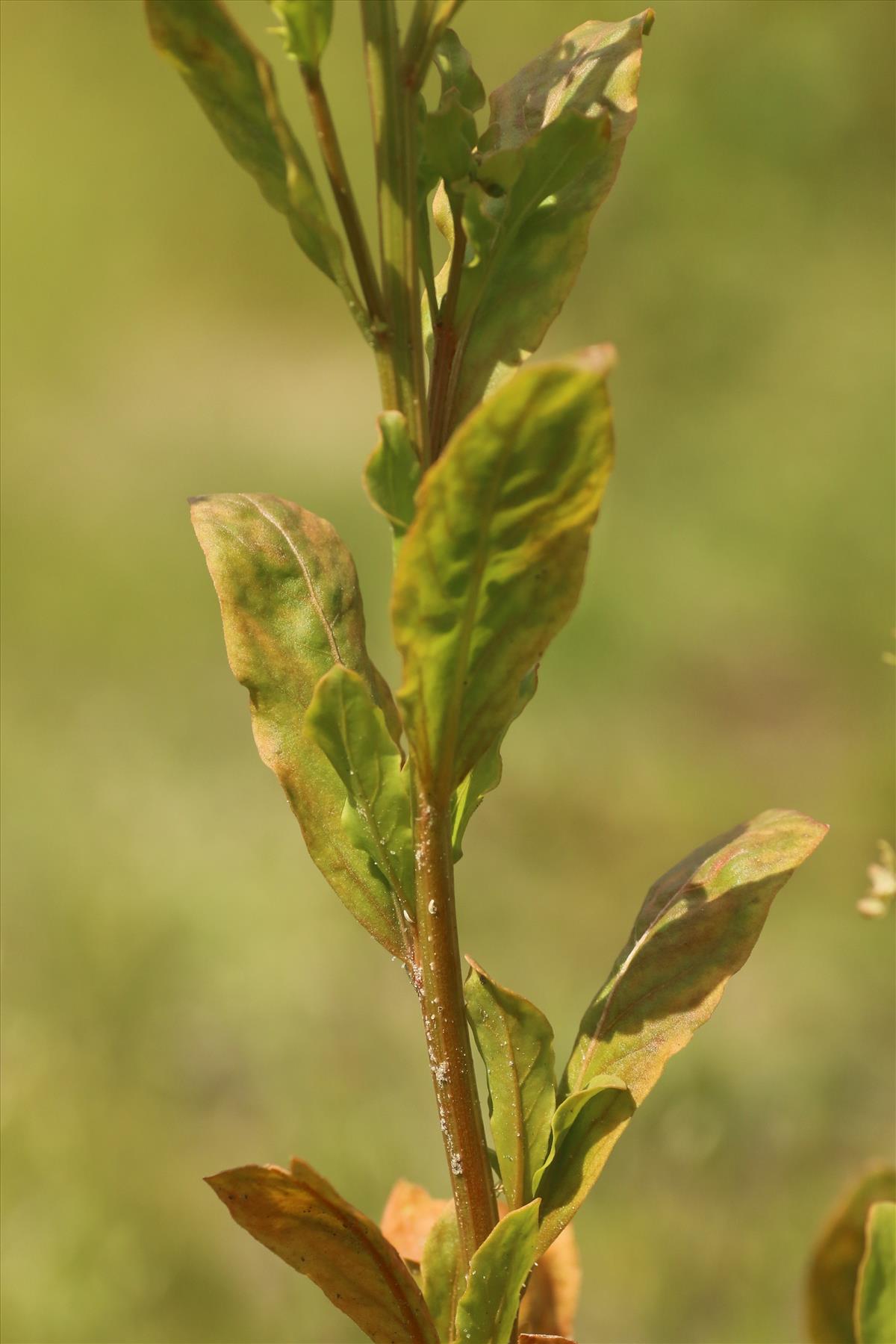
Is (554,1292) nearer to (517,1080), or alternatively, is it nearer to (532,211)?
(517,1080)

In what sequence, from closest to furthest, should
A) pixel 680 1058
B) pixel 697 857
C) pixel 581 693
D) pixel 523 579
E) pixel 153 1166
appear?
pixel 523 579
pixel 697 857
pixel 153 1166
pixel 680 1058
pixel 581 693

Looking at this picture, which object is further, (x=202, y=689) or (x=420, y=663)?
(x=202, y=689)

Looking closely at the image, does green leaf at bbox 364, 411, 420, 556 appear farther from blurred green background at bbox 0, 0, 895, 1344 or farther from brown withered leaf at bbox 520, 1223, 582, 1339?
blurred green background at bbox 0, 0, 895, 1344

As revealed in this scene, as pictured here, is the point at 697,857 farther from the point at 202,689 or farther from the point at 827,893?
the point at 202,689

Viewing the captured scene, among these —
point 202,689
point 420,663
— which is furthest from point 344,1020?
point 420,663

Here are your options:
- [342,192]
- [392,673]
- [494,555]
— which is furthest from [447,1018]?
[392,673]

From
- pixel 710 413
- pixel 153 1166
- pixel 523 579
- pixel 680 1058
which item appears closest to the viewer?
pixel 523 579

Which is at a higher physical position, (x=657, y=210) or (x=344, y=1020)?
(x=657, y=210)
